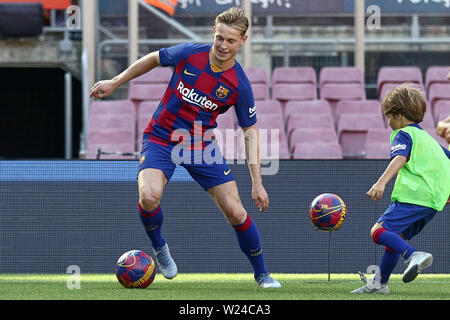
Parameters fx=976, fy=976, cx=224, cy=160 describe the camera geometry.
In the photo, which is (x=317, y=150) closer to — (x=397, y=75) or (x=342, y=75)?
(x=342, y=75)

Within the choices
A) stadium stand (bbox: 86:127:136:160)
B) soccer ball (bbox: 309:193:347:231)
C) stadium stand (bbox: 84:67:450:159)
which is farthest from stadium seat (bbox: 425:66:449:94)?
soccer ball (bbox: 309:193:347:231)

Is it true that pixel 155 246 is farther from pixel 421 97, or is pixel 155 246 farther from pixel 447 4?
pixel 447 4

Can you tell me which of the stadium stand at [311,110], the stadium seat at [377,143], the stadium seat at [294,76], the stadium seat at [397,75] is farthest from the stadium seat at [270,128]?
the stadium seat at [397,75]

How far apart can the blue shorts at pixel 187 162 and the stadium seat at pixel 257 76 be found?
6.26 m

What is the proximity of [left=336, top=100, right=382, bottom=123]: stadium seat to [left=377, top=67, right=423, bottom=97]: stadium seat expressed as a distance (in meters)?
0.86

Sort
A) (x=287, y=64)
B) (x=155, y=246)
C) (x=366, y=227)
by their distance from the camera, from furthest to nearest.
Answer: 1. (x=287, y=64)
2. (x=366, y=227)
3. (x=155, y=246)

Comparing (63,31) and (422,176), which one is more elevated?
(63,31)

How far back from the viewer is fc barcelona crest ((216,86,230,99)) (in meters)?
6.98

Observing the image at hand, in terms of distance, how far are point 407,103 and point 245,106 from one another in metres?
1.15

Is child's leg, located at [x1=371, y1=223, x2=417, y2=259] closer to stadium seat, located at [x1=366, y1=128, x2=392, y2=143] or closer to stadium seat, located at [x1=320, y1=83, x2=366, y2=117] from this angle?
stadium seat, located at [x1=366, y1=128, x2=392, y2=143]

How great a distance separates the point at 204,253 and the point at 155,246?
2111 millimetres

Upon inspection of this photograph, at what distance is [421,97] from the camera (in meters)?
6.71

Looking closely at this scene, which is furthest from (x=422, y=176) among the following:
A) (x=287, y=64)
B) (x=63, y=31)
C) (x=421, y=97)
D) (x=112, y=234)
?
(x=63, y=31)

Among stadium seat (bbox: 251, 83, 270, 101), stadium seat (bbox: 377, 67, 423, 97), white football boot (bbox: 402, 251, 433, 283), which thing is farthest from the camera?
stadium seat (bbox: 377, 67, 423, 97)
